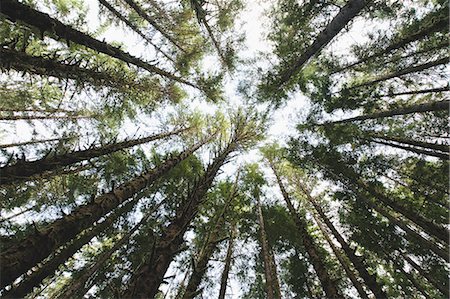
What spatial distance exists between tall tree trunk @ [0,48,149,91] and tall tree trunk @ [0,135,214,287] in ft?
10.5

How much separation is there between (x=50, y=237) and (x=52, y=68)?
4.16 metres

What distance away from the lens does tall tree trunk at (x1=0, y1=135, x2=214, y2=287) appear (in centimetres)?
365

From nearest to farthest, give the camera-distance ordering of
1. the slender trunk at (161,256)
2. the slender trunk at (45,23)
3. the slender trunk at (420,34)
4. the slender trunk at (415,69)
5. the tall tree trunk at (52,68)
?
the slender trunk at (161,256) → the slender trunk at (45,23) → the tall tree trunk at (52,68) → the slender trunk at (420,34) → the slender trunk at (415,69)

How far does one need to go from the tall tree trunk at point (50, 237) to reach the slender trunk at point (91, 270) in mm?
3202

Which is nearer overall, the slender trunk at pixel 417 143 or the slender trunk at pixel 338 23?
the slender trunk at pixel 338 23

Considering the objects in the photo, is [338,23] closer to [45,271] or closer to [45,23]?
[45,23]

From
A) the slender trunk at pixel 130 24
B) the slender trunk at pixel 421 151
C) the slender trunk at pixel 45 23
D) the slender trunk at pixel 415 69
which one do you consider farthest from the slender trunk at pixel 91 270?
the slender trunk at pixel 415 69

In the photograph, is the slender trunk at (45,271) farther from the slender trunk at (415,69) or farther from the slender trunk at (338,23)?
the slender trunk at (415,69)

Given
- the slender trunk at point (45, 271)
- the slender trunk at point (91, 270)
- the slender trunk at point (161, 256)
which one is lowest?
the slender trunk at point (161, 256)

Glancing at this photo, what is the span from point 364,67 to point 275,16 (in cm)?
453

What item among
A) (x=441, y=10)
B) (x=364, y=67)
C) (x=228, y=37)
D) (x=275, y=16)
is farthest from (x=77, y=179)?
(x=441, y=10)

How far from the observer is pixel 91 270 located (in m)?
8.15

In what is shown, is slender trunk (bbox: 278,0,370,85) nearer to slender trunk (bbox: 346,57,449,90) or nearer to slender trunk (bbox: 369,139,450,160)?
slender trunk (bbox: 346,57,449,90)

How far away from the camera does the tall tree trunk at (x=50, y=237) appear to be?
3.65 meters
